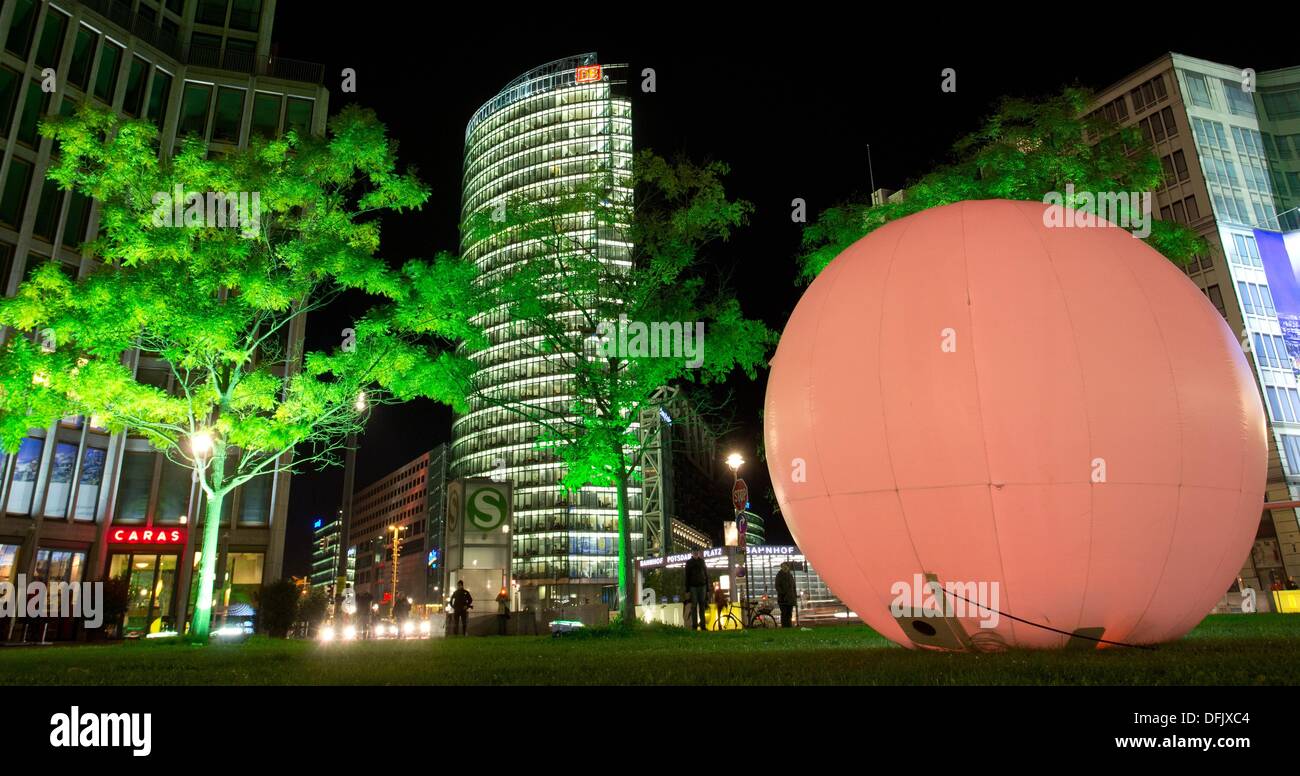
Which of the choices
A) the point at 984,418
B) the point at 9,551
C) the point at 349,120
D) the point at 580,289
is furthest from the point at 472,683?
the point at 9,551

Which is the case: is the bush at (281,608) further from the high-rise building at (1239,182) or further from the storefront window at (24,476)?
the high-rise building at (1239,182)

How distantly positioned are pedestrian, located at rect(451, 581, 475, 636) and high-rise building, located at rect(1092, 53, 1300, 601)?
172ft

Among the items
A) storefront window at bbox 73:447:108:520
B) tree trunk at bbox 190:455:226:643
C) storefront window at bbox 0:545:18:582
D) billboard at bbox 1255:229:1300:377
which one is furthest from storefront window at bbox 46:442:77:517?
billboard at bbox 1255:229:1300:377

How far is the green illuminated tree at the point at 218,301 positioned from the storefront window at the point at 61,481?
19.7 m

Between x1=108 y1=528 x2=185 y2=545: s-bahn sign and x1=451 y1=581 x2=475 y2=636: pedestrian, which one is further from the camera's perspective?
x1=108 y1=528 x2=185 y2=545: s-bahn sign

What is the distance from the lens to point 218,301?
18.3 metres

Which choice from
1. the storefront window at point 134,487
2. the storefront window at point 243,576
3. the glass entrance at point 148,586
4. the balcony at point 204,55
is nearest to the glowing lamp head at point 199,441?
the glass entrance at point 148,586

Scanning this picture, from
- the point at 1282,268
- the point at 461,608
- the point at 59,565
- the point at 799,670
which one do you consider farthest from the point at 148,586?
the point at 1282,268

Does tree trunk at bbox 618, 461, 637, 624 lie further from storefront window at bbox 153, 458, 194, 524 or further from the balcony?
the balcony

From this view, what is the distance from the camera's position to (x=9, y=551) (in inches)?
1257

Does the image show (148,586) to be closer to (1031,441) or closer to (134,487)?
(134,487)

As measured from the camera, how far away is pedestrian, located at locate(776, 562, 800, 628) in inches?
753
